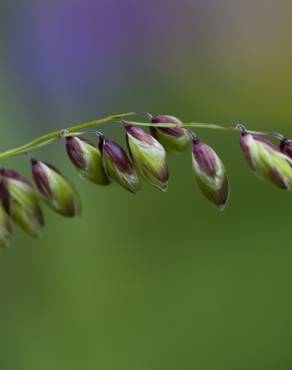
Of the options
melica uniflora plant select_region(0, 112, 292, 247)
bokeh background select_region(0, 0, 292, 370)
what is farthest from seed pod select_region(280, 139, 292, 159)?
bokeh background select_region(0, 0, 292, 370)

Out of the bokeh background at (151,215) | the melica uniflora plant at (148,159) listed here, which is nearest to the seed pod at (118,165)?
the melica uniflora plant at (148,159)

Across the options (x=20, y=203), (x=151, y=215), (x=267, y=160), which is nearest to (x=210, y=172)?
(x=267, y=160)

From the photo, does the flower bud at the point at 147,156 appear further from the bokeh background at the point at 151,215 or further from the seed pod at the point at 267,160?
the bokeh background at the point at 151,215

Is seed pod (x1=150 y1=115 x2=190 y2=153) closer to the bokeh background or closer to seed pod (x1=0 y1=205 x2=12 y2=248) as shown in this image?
seed pod (x1=0 y1=205 x2=12 y2=248)

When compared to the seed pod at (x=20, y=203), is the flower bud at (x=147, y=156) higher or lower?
lower

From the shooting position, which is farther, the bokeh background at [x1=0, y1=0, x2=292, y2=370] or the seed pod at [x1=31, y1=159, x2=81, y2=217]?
the bokeh background at [x1=0, y1=0, x2=292, y2=370]
